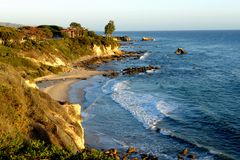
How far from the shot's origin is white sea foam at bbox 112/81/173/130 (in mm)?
36594

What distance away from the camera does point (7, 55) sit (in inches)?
2388

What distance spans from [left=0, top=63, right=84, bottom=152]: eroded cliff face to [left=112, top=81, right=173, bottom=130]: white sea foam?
444 inches

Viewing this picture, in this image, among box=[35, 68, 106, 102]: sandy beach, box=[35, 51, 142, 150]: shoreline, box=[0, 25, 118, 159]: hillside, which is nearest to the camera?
box=[0, 25, 118, 159]: hillside

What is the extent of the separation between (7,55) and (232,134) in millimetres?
41853

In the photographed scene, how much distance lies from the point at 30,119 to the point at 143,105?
21.9 metres

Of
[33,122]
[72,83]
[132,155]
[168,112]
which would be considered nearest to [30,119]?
[33,122]

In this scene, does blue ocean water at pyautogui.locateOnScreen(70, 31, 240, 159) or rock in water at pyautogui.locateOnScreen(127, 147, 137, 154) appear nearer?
rock in water at pyautogui.locateOnScreen(127, 147, 137, 154)

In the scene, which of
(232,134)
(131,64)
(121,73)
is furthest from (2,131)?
(131,64)

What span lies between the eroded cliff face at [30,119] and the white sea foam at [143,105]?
11.3m

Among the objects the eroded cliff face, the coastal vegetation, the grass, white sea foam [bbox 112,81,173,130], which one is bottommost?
white sea foam [bbox 112,81,173,130]

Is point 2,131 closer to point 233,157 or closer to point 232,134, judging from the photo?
point 233,157

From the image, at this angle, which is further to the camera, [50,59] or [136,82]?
[50,59]

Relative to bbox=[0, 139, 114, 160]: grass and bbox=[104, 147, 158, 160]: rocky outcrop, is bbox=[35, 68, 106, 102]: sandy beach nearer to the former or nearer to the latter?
bbox=[104, 147, 158, 160]: rocky outcrop

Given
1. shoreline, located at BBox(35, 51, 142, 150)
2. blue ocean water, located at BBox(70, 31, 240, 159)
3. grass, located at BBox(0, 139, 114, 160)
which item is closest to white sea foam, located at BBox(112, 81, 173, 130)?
blue ocean water, located at BBox(70, 31, 240, 159)
